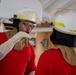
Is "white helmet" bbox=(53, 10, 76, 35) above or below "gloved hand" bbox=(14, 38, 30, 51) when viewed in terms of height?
above

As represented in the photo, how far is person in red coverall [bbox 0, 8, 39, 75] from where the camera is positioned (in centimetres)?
185

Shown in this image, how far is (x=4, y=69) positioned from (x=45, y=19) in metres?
2.67

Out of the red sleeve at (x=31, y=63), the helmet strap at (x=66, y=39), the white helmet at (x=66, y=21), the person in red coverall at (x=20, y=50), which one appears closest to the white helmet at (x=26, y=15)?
the person in red coverall at (x=20, y=50)

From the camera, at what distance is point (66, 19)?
3.96ft

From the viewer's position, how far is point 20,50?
1.98m

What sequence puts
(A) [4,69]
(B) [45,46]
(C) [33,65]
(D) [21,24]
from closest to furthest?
(A) [4,69], (D) [21,24], (C) [33,65], (B) [45,46]

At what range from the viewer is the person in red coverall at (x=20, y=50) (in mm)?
1853

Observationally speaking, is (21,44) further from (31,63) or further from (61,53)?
(61,53)

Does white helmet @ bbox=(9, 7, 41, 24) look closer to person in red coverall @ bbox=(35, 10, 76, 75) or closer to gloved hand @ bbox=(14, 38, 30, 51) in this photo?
gloved hand @ bbox=(14, 38, 30, 51)

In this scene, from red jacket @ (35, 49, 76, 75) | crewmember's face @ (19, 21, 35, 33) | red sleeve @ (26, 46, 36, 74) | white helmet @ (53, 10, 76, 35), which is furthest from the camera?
red sleeve @ (26, 46, 36, 74)

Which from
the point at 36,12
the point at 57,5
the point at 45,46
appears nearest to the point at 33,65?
the point at 36,12

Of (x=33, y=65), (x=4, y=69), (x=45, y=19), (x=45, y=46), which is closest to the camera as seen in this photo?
(x=4, y=69)

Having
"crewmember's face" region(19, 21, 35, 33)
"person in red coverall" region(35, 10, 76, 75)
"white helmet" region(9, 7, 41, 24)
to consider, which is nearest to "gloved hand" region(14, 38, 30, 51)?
"crewmember's face" region(19, 21, 35, 33)

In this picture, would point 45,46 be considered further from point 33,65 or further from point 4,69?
point 4,69
